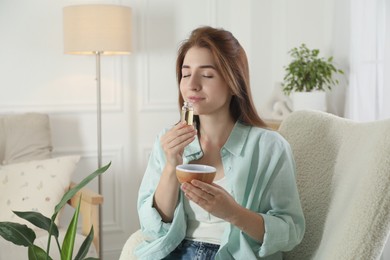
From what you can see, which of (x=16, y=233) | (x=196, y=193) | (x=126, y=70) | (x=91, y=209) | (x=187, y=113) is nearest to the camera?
(x=16, y=233)

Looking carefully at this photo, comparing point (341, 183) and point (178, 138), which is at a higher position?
point (178, 138)

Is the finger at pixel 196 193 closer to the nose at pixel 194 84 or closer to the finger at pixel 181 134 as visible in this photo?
the finger at pixel 181 134

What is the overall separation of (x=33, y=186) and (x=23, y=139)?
1.14ft

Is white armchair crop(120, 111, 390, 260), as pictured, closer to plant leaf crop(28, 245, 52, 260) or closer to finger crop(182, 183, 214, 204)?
finger crop(182, 183, 214, 204)

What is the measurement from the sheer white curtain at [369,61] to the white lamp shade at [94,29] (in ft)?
3.78

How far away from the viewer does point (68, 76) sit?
3297 mm

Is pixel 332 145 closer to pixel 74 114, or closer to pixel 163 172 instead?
pixel 163 172

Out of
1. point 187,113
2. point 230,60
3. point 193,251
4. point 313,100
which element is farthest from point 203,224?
point 313,100

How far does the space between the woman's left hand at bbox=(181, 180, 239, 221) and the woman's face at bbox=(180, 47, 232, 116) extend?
0.28 meters

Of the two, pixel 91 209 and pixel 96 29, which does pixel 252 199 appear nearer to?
pixel 91 209

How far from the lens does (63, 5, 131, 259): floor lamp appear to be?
113 inches

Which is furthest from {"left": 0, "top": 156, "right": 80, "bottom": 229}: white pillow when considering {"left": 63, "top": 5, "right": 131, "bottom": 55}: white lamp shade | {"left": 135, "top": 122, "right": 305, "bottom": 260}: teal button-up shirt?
{"left": 135, "top": 122, "right": 305, "bottom": 260}: teal button-up shirt

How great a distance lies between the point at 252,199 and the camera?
1.48m

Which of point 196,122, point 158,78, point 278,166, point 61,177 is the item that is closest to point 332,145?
point 278,166
